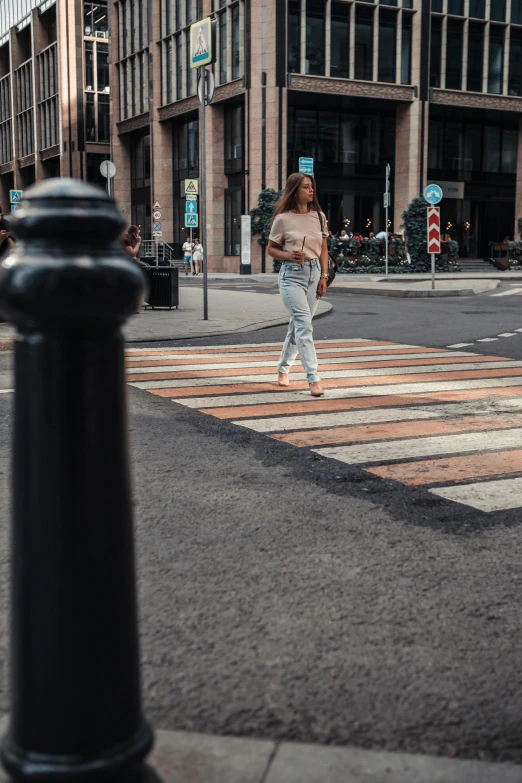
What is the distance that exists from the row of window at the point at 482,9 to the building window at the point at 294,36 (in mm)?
7844

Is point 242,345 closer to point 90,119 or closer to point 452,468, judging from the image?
point 452,468

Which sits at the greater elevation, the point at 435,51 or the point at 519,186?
the point at 435,51

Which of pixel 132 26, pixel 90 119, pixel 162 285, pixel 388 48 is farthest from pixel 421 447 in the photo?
pixel 90 119

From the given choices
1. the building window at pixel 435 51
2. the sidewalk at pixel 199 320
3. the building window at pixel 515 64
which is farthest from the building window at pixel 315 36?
the sidewalk at pixel 199 320

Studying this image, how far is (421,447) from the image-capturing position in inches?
223

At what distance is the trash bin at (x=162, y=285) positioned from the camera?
17033mm

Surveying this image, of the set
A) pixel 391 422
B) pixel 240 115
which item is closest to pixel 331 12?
pixel 240 115

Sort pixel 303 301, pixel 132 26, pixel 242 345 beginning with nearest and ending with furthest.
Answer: pixel 303 301
pixel 242 345
pixel 132 26

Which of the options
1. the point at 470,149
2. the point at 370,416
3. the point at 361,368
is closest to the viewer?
the point at 370,416

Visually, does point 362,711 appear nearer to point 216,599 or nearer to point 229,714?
point 229,714

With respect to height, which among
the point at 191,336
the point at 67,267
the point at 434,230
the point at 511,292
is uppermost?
the point at 434,230

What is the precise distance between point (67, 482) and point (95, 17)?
240ft

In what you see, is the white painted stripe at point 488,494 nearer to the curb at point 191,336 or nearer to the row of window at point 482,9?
the curb at point 191,336

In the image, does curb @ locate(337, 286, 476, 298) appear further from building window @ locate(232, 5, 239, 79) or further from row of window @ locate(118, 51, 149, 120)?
row of window @ locate(118, 51, 149, 120)
